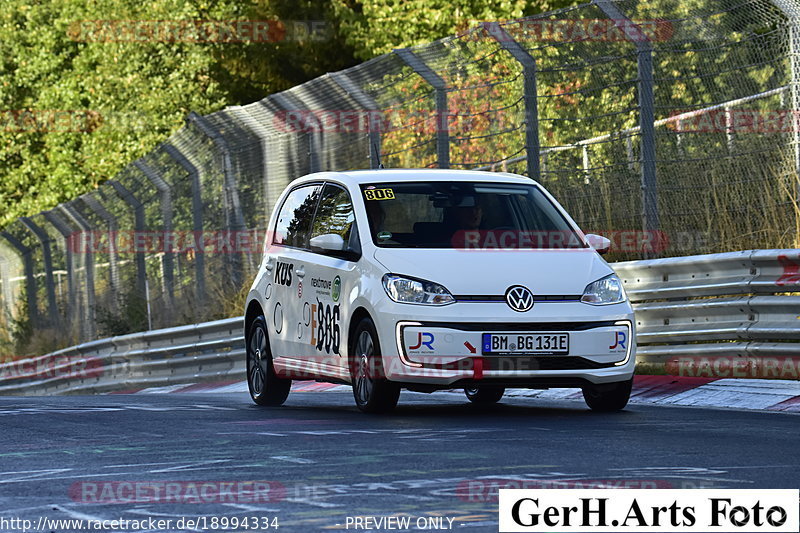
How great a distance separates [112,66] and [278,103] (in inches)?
981

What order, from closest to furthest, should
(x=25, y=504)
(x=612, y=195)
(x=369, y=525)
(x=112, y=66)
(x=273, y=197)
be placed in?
(x=369, y=525) → (x=25, y=504) → (x=612, y=195) → (x=273, y=197) → (x=112, y=66)

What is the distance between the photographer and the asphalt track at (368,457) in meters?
6.70

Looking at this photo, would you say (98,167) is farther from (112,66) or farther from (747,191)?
(747,191)

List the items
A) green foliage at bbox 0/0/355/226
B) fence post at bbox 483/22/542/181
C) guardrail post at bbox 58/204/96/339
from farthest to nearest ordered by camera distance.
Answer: green foliage at bbox 0/0/355/226 → guardrail post at bbox 58/204/96/339 → fence post at bbox 483/22/542/181

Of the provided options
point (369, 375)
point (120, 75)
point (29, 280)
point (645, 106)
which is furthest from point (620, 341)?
point (120, 75)

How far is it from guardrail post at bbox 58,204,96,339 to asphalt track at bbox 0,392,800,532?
53.5 feet

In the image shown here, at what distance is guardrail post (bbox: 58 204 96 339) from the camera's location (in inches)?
1101

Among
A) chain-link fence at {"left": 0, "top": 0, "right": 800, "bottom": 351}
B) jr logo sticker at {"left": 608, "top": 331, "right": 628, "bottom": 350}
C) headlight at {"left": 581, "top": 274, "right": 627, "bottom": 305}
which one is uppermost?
chain-link fence at {"left": 0, "top": 0, "right": 800, "bottom": 351}

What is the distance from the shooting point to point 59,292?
35.0 m

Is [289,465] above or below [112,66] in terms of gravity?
below

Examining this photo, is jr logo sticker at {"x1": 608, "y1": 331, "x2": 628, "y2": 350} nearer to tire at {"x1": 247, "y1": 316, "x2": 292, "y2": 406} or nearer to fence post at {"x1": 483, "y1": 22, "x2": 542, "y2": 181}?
tire at {"x1": 247, "y1": 316, "x2": 292, "y2": 406}

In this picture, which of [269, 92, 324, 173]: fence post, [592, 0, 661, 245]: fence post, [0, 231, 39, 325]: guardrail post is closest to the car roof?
[592, 0, 661, 245]: fence post

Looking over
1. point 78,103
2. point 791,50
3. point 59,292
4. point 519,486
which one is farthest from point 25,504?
point 78,103

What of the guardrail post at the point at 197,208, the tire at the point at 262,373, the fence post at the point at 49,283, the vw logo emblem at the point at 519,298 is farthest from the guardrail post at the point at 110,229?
the vw logo emblem at the point at 519,298
